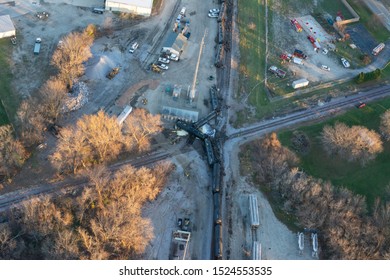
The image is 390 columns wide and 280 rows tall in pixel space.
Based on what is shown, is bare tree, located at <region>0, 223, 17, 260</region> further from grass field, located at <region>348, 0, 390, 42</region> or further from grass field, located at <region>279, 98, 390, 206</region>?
grass field, located at <region>348, 0, 390, 42</region>

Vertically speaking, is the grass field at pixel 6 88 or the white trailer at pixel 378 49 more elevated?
Result: the white trailer at pixel 378 49

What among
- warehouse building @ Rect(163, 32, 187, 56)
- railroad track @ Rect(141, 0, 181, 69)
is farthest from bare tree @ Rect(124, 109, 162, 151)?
warehouse building @ Rect(163, 32, 187, 56)

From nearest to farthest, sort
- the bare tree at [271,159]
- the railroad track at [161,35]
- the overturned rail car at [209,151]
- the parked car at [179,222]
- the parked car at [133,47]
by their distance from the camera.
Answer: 1. the parked car at [179,222]
2. the bare tree at [271,159]
3. the overturned rail car at [209,151]
4. the railroad track at [161,35]
5. the parked car at [133,47]

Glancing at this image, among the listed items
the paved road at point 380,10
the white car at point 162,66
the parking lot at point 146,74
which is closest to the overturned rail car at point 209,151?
the parking lot at point 146,74

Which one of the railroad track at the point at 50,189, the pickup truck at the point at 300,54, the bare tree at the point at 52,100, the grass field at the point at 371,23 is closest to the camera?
the railroad track at the point at 50,189

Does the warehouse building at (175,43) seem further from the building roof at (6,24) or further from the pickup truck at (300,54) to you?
the building roof at (6,24)

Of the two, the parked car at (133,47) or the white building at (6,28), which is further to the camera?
the parked car at (133,47)

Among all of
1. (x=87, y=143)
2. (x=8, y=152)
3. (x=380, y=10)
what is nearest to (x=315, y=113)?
(x=380, y=10)
